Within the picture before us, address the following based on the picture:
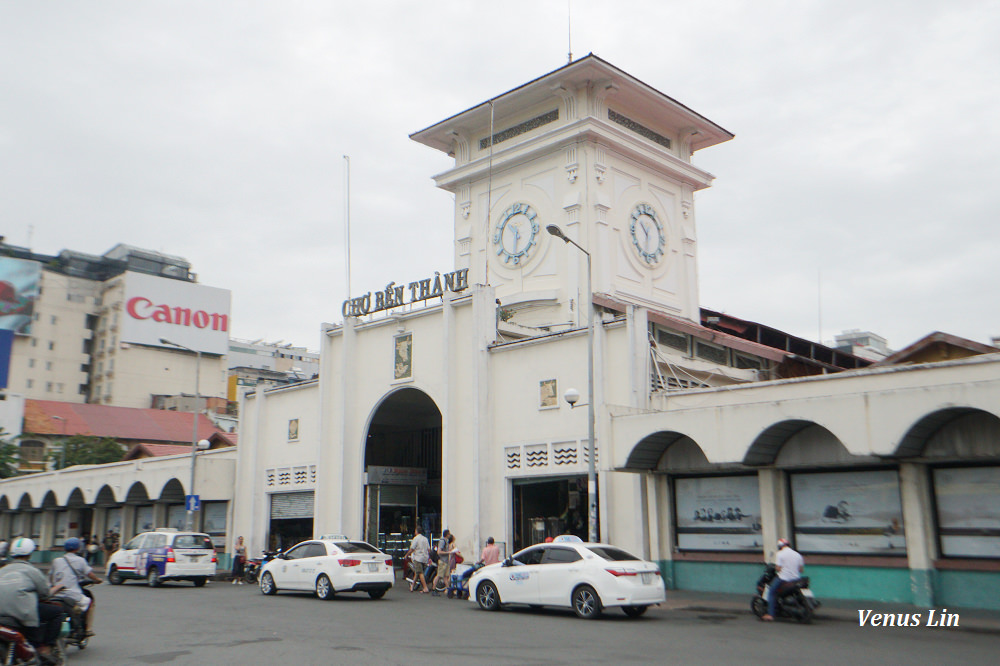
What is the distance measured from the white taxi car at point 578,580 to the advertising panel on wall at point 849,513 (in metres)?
4.43

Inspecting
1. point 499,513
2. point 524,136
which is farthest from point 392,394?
point 524,136

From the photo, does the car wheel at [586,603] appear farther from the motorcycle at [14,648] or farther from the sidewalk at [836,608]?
the motorcycle at [14,648]

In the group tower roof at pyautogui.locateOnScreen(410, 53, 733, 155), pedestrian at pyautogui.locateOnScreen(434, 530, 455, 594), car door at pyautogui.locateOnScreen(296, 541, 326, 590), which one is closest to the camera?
car door at pyautogui.locateOnScreen(296, 541, 326, 590)

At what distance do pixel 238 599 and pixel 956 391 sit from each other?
17503 millimetres

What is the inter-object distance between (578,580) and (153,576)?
54.3ft

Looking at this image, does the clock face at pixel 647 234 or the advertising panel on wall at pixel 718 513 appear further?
the clock face at pixel 647 234

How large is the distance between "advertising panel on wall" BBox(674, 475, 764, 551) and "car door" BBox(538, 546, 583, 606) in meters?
5.61

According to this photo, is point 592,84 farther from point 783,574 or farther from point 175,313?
point 175,313

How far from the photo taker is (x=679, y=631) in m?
14.8

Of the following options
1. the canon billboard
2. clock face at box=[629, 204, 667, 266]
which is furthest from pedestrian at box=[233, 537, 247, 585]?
the canon billboard

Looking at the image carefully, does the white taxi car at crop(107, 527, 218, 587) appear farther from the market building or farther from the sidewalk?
the sidewalk

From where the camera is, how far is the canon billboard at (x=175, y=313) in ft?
314

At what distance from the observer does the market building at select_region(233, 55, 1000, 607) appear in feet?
58.3

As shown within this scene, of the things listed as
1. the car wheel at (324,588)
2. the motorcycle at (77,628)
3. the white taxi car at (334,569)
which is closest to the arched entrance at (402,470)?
the white taxi car at (334,569)
